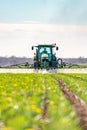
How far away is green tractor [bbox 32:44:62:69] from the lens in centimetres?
5208

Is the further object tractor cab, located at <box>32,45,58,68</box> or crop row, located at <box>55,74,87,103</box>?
tractor cab, located at <box>32,45,58,68</box>

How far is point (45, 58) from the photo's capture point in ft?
173

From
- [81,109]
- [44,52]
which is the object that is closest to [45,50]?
[44,52]

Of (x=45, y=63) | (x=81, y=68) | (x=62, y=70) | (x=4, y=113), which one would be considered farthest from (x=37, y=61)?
A: (x=4, y=113)

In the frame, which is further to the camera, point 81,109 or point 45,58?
point 45,58

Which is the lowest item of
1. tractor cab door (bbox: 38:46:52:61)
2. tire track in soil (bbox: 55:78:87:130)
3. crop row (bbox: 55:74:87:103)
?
crop row (bbox: 55:74:87:103)

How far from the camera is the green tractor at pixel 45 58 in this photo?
52075 mm

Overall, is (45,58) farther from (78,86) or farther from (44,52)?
(78,86)

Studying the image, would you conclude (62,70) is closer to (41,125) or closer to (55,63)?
(55,63)

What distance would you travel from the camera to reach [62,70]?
56219 millimetres

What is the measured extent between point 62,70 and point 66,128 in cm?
5202

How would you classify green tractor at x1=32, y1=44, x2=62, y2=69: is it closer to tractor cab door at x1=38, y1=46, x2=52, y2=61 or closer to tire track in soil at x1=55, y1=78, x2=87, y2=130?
tractor cab door at x1=38, y1=46, x2=52, y2=61

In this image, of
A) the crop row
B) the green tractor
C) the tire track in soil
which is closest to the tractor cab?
the green tractor

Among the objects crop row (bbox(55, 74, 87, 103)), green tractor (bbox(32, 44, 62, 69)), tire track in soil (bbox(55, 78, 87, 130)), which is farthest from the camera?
green tractor (bbox(32, 44, 62, 69))
